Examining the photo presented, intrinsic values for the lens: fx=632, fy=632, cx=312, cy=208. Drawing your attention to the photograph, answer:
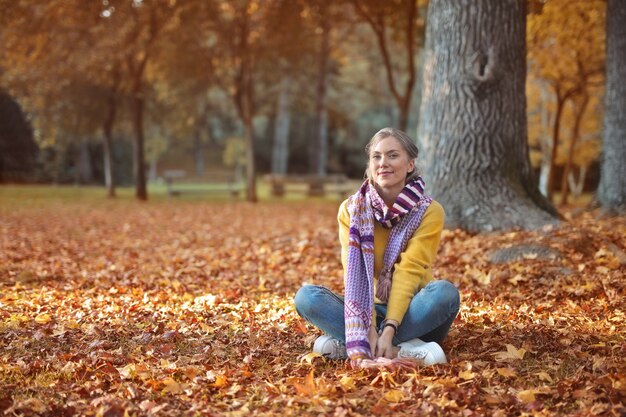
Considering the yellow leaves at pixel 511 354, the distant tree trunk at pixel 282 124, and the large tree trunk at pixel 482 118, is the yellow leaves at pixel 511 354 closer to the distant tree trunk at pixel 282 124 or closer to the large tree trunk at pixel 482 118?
the large tree trunk at pixel 482 118

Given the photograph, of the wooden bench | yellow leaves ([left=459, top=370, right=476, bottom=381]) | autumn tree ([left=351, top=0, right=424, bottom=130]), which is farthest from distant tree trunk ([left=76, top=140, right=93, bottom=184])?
yellow leaves ([left=459, top=370, right=476, bottom=381])

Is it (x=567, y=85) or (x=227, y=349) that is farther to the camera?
(x=567, y=85)

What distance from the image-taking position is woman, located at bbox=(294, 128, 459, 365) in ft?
12.7

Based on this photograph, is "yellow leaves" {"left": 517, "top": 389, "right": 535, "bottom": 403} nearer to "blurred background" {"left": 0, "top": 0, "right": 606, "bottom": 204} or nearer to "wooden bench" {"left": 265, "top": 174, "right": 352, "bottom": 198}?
"blurred background" {"left": 0, "top": 0, "right": 606, "bottom": 204}

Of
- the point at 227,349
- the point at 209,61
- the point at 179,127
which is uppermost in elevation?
the point at 209,61

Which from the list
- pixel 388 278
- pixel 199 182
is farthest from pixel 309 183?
pixel 388 278

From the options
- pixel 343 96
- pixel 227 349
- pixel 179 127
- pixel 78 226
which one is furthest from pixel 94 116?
pixel 227 349

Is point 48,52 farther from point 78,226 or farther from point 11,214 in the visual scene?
point 78,226

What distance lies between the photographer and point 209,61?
20719 mm

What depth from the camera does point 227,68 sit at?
22172 mm

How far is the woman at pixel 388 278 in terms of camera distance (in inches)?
152

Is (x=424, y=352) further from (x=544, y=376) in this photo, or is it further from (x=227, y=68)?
(x=227, y=68)

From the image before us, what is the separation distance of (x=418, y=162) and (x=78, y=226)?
7824 mm

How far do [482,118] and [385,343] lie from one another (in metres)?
4.83
